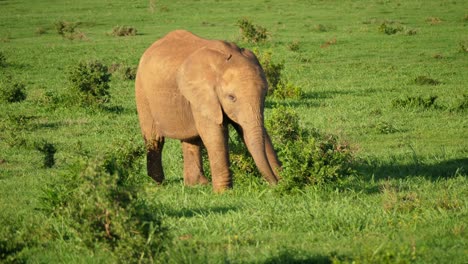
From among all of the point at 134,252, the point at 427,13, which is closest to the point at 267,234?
the point at 134,252

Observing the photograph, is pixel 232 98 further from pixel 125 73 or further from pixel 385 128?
pixel 125 73

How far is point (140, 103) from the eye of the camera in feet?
40.5

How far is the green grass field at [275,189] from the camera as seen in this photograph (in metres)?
7.17

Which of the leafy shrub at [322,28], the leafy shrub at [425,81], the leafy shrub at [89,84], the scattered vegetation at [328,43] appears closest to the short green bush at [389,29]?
the leafy shrub at [322,28]

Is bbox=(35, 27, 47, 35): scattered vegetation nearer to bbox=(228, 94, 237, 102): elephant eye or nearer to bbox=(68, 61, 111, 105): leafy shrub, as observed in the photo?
bbox=(68, 61, 111, 105): leafy shrub

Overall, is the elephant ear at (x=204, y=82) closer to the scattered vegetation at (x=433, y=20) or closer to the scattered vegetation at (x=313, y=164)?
the scattered vegetation at (x=313, y=164)

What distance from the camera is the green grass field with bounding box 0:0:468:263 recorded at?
717 centimetres

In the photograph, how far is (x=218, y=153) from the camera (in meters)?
10.6

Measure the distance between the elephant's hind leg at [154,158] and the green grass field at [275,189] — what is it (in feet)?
0.75

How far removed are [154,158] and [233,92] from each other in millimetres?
2144

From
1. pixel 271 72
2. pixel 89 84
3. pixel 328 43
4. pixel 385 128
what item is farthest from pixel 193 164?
pixel 328 43

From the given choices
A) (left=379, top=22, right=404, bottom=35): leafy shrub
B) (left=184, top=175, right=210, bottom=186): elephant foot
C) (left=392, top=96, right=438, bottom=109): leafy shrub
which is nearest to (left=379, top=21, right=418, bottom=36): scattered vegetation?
(left=379, top=22, right=404, bottom=35): leafy shrub

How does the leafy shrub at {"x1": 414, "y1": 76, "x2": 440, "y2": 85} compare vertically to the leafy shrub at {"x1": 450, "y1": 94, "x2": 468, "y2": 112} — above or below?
below

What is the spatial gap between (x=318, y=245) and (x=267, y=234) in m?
0.60
